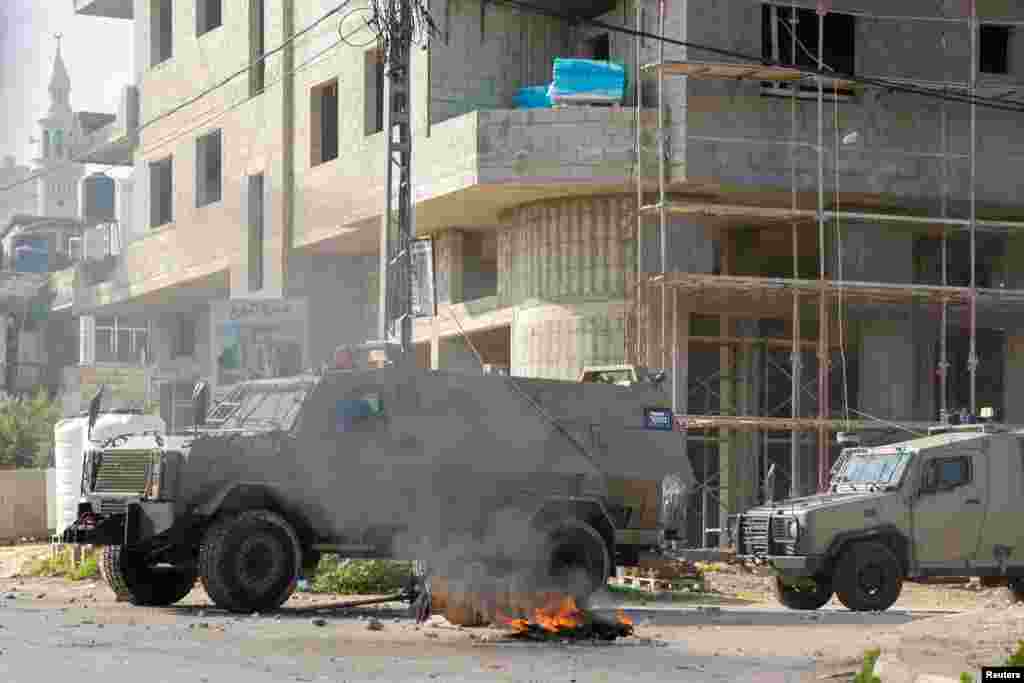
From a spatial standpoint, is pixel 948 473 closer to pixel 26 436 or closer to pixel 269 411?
pixel 269 411

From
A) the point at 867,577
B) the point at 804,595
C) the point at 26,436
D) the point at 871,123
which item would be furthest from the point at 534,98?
the point at 26,436

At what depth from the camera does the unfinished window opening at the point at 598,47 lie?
1337 inches

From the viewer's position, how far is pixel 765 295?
31188 mm

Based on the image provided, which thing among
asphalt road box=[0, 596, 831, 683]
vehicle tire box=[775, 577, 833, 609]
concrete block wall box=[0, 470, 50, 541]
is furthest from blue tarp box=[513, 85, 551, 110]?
asphalt road box=[0, 596, 831, 683]

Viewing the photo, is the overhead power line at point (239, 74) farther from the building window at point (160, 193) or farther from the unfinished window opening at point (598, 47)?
the unfinished window opening at point (598, 47)

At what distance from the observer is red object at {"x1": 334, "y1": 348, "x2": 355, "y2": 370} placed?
20.2m

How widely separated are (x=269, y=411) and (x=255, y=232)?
851 inches

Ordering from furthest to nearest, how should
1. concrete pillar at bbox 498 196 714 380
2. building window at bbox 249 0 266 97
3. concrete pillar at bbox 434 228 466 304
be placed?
building window at bbox 249 0 266 97 → concrete pillar at bbox 434 228 466 304 → concrete pillar at bbox 498 196 714 380

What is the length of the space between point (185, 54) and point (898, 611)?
26.4 meters

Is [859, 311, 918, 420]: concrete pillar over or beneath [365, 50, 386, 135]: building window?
beneath

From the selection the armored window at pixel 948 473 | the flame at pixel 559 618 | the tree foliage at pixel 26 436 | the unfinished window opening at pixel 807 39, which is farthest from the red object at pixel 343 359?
the tree foliage at pixel 26 436

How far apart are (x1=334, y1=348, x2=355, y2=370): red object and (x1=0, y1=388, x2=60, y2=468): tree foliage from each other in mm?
28913

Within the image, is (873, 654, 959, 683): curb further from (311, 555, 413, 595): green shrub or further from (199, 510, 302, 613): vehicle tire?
(311, 555, 413, 595): green shrub

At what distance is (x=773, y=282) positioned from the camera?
96.8 ft
